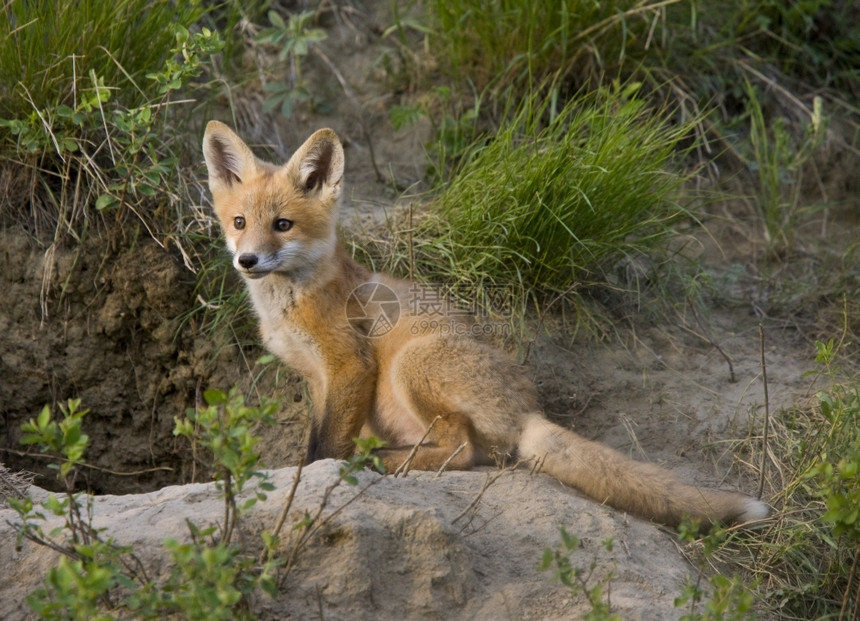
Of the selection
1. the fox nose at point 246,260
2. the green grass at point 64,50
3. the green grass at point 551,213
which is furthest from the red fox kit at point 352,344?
the green grass at point 64,50

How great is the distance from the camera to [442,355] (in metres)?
3.78

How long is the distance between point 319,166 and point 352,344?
0.87 m

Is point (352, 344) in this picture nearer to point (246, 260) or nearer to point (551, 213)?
point (246, 260)

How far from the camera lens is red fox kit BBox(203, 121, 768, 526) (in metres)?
3.69

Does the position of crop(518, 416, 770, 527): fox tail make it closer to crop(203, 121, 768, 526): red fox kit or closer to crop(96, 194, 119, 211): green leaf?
crop(203, 121, 768, 526): red fox kit

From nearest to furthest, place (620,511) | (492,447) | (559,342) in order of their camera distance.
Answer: (620,511), (492,447), (559,342)

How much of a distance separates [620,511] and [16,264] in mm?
3309

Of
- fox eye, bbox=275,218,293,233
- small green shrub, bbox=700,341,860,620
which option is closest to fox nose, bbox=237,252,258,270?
fox eye, bbox=275,218,293,233

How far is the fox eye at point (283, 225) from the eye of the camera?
12.8 feet

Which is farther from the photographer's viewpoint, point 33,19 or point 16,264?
point 16,264

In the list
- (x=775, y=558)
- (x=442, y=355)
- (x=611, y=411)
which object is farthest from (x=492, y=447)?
(x=775, y=558)

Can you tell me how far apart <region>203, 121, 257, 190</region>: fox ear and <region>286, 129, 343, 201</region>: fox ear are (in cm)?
23

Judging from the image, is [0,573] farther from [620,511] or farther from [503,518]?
[620,511]

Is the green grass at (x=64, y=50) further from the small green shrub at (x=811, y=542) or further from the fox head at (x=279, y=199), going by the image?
the small green shrub at (x=811, y=542)
